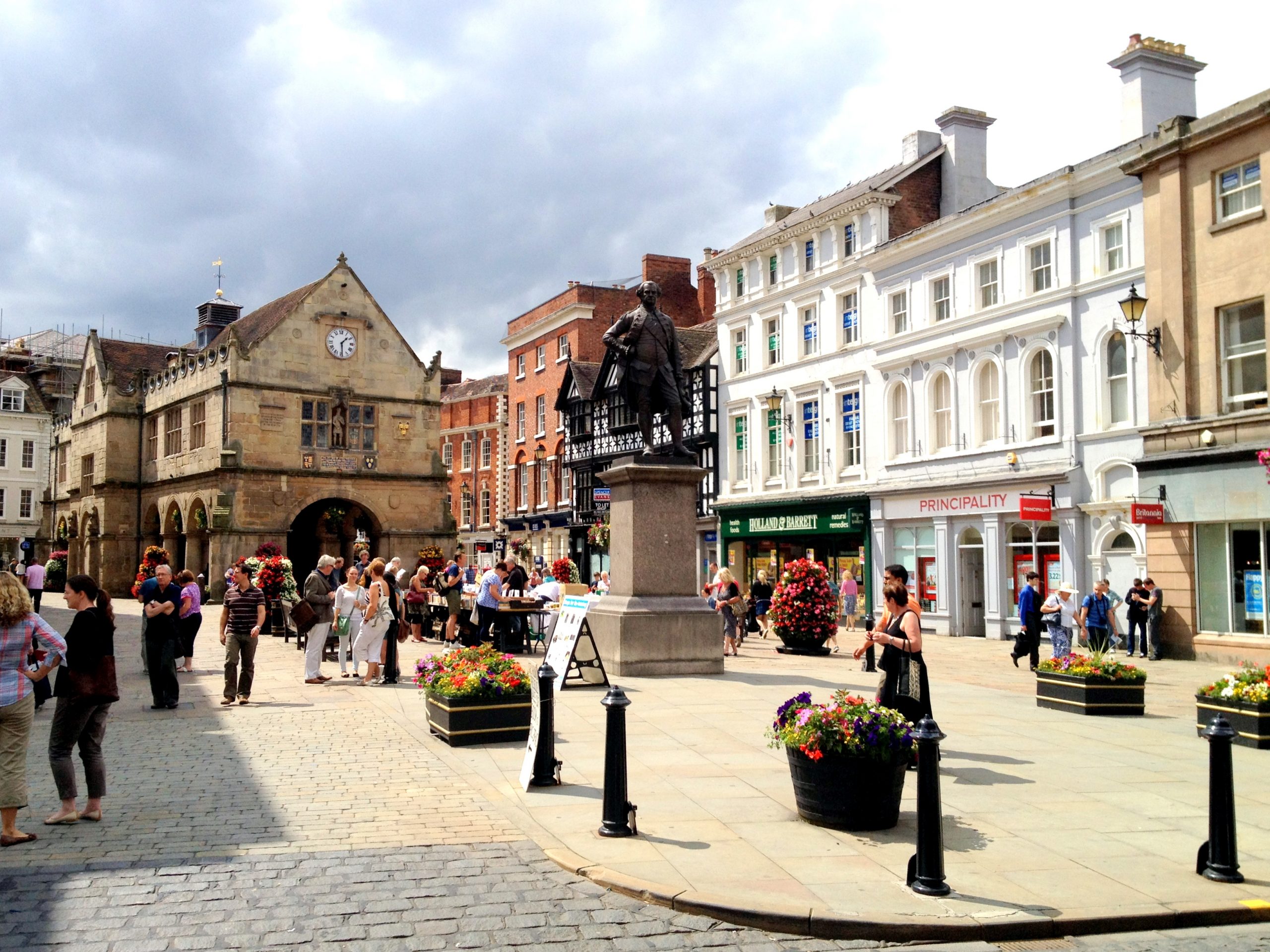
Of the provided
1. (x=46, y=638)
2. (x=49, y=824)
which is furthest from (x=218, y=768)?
(x=46, y=638)

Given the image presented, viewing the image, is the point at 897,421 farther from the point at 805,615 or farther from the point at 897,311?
the point at 805,615

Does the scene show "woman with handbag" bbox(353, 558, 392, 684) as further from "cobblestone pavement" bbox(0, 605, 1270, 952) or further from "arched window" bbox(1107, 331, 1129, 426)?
"arched window" bbox(1107, 331, 1129, 426)

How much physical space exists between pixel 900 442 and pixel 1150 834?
2547 cm

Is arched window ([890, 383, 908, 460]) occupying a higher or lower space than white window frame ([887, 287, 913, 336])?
lower

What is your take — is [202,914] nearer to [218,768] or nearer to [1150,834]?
[218,768]

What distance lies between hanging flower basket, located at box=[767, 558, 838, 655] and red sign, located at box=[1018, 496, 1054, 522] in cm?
658

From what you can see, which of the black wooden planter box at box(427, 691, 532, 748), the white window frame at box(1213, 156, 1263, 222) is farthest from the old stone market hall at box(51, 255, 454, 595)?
the black wooden planter box at box(427, 691, 532, 748)

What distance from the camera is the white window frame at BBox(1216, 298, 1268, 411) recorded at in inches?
799

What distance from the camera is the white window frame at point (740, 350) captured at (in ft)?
129

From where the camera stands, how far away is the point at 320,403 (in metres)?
44.1

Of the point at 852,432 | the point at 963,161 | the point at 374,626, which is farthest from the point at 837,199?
the point at 374,626

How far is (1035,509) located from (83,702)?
2234cm

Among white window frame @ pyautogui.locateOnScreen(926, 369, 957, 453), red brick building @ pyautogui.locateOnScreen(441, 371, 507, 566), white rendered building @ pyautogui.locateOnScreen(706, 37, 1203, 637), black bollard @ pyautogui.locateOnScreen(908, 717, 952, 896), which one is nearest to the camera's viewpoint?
black bollard @ pyautogui.locateOnScreen(908, 717, 952, 896)

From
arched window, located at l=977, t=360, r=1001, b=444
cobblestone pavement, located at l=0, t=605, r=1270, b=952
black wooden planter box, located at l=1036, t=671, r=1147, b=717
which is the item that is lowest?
cobblestone pavement, located at l=0, t=605, r=1270, b=952
